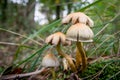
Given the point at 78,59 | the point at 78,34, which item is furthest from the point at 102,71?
the point at 78,34

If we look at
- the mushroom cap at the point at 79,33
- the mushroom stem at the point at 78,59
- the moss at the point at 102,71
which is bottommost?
the moss at the point at 102,71

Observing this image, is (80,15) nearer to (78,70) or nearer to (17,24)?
(78,70)

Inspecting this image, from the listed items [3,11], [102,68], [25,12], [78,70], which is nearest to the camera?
[78,70]

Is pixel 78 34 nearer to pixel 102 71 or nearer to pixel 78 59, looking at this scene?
pixel 78 59

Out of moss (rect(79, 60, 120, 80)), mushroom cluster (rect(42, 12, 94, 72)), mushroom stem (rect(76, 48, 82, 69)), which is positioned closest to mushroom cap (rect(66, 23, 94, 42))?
mushroom cluster (rect(42, 12, 94, 72))

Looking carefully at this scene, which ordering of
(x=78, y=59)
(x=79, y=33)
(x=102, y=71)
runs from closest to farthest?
(x=79, y=33) < (x=78, y=59) < (x=102, y=71)

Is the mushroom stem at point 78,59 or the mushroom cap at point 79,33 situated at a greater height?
the mushroom cap at point 79,33

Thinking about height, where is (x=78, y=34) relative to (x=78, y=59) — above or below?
above

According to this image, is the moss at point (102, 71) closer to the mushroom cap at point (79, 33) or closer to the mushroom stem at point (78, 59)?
the mushroom stem at point (78, 59)

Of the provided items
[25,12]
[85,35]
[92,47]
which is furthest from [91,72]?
[25,12]

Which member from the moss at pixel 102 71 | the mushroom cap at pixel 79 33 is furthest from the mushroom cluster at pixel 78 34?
the moss at pixel 102 71

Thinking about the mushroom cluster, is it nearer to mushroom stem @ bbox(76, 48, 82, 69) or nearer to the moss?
mushroom stem @ bbox(76, 48, 82, 69)
